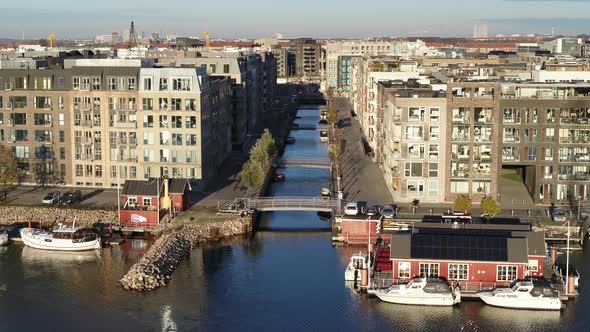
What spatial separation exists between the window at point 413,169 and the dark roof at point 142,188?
14079 millimetres

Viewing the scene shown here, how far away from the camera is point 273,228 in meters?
50.5

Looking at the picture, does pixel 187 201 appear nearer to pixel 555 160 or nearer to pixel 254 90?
pixel 555 160

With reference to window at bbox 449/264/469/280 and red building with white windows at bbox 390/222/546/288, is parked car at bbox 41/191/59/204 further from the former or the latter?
window at bbox 449/264/469/280

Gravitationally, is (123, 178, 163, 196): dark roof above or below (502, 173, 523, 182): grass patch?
above

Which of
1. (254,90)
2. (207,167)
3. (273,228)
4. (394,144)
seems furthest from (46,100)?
(254,90)

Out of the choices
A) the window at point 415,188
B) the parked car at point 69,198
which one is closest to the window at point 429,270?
the window at point 415,188

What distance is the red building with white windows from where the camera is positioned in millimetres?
→ 37406

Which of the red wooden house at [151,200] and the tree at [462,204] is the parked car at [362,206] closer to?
the tree at [462,204]

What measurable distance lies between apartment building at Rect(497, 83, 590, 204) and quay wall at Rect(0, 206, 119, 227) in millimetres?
22932

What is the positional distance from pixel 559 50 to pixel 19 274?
9402cm

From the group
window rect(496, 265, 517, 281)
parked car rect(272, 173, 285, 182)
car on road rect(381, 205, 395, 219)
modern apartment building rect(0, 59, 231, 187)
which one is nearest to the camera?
window rect(496, 265, 517, 281)

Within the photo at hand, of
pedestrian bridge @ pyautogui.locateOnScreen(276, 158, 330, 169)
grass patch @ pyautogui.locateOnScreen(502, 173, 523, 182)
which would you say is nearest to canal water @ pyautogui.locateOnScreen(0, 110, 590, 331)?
grass patch @ pyautogui.locateOnScreen(502, 173, 523, 182)

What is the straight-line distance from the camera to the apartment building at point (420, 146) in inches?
2010

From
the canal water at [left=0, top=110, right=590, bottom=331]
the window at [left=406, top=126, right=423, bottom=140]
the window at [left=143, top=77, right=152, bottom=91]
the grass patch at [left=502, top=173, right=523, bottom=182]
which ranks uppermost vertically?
the window at [left=143, top=77, right=152, bottom=91]
